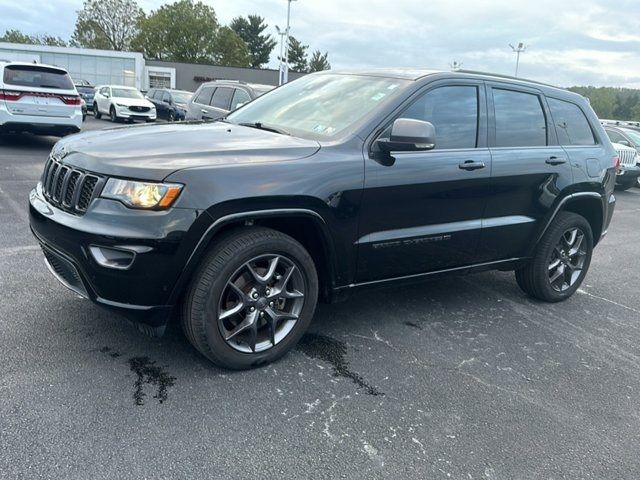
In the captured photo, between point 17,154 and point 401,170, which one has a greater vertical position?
point 401,170

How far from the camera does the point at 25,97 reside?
422 inches

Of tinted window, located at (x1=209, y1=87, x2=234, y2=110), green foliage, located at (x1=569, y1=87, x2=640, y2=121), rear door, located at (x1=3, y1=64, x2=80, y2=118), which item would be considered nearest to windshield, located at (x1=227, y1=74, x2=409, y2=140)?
tinted window, located at (x1=209, y1=87, x2=234, y2=110)

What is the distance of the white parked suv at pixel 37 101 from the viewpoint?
34.8 feet

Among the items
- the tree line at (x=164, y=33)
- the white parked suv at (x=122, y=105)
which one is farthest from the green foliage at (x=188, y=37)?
the white parked suv at (x=122, y=105)

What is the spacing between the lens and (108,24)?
67.6 m

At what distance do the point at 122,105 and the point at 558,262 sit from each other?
807 inches

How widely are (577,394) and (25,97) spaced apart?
10.9 metres

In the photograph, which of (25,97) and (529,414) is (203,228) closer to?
(529,414)

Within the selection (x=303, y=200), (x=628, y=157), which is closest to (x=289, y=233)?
(x=303, y=200)

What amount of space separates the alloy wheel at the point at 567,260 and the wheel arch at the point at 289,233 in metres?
2.32

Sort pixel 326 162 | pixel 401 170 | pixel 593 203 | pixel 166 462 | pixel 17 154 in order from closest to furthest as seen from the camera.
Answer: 1. pixel 166 462
2. pixel 326 162
3. pixel 401 170
4. pixel 593 203
5. pixel 17 154

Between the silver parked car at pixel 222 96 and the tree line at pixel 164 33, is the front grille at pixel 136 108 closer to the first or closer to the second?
the silver parked car at pixel 222 96

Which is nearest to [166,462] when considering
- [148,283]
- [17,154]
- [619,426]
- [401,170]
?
[148,283]

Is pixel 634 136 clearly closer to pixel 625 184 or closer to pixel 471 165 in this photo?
pixel 625 184
